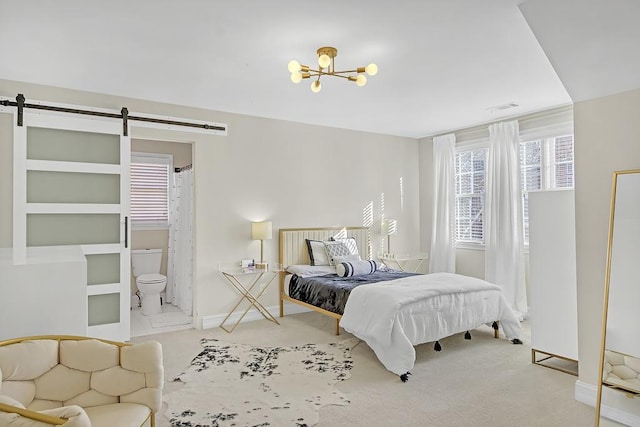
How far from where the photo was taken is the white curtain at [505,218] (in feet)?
16.7

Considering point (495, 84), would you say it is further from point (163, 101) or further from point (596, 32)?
point (163, 101)

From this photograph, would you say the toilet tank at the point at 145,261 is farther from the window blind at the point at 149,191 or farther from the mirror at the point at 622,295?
the mirror at the point at 622,295

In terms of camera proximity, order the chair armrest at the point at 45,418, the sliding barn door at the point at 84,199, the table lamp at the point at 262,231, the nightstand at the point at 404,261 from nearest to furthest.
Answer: the chair armrest at the point at 45,418
the sliding barn door at the point at 84,199
the table lamp at the point at 262,231
the nightstand at the point at 404,261

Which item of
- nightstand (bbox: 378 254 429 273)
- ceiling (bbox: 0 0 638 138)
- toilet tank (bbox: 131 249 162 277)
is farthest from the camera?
nightstand (bbox: 378 254 429 273)

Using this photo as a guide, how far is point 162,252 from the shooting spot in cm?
591

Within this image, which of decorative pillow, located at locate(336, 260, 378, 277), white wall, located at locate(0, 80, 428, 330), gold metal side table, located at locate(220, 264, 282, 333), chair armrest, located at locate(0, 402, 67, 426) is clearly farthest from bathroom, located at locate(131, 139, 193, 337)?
chair armrest, located at locate(0, 402, 67, 426)

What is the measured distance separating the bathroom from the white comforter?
2.26 meters

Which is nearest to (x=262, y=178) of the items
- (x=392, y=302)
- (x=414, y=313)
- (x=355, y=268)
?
(x=355, y=268)

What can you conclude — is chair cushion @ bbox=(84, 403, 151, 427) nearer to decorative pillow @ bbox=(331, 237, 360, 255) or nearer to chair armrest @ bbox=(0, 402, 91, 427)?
chair armrest @ bbox=(0, 402, 91, 427)

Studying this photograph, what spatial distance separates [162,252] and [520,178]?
5.02 m

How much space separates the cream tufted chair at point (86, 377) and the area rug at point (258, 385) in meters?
0.74

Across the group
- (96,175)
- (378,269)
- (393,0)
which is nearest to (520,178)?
(378,269)

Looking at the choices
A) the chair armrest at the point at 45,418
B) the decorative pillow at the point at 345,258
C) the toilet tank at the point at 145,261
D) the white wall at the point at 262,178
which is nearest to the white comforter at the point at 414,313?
the decorative pillow at the point at 345,258

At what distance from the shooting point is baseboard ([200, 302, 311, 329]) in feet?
15.3
